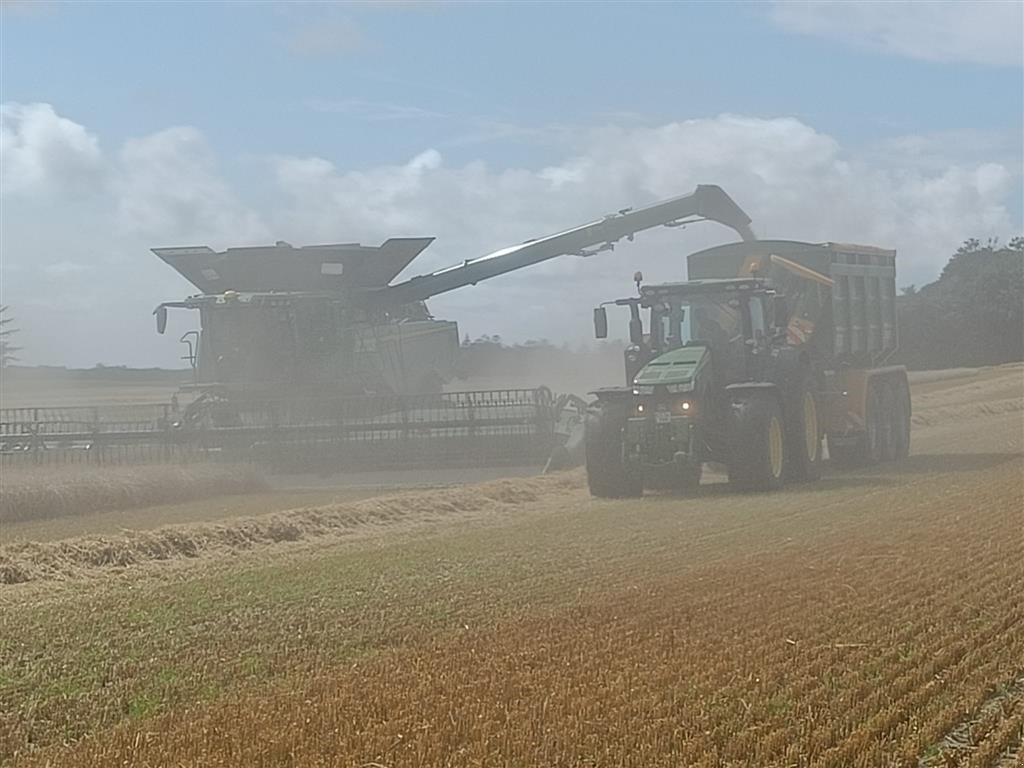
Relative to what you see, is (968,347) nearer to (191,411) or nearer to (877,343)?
(877,343)

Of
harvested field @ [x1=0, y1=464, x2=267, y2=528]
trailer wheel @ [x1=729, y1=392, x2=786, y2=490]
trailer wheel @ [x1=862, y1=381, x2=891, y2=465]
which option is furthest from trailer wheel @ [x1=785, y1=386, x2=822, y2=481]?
harvested field @ [x1=0, y1=464, x2=267, y2=528]

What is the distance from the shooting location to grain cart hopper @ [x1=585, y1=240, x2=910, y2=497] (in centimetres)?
1762

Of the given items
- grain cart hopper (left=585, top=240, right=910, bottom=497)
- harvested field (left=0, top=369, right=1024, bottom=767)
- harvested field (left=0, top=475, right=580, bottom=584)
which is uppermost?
grain cart hopper (left=585, top=240, right=910, bottom=497)

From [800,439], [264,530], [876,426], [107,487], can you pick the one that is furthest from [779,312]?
[107,487]

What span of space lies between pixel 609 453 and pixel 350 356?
718 centimetres

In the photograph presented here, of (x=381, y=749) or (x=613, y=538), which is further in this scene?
(x=613, y=538)

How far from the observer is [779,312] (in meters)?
18.5

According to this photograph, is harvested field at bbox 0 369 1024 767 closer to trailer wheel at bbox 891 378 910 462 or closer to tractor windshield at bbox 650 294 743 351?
tractor windshield at bbox 650 294 743 351

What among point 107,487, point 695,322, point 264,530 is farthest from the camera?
point 107,487

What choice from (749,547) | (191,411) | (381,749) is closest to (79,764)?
(381,749)

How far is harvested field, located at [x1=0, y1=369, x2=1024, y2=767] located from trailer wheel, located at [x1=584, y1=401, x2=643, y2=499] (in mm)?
3527

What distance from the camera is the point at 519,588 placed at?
1062 centimetres

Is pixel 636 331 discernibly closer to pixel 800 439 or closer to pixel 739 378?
pixel 739 378

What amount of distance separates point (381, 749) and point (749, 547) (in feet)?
23.8
